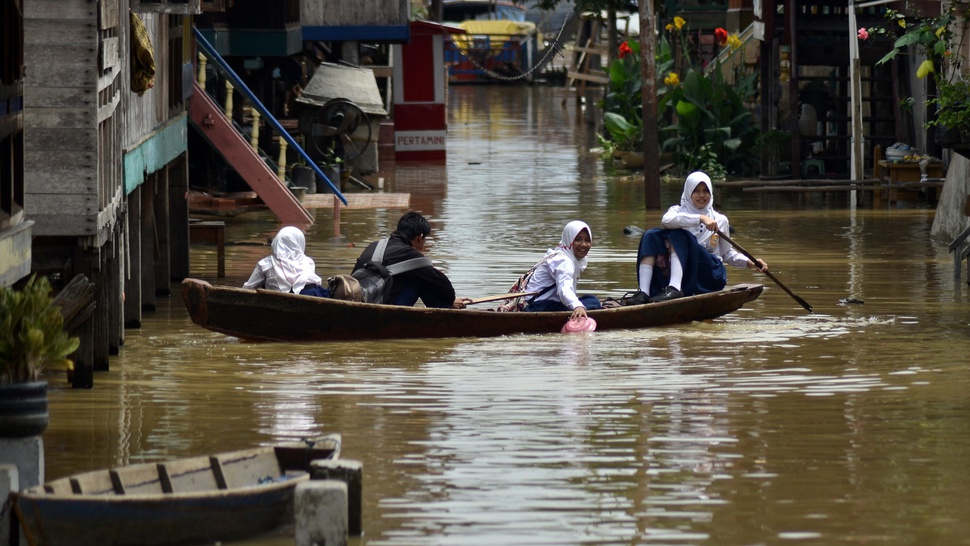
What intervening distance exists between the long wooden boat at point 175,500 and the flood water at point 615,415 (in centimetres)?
43

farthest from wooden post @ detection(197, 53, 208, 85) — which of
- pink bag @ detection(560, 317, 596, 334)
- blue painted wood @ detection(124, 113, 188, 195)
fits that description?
pink bag @ detection(560, 317, 596, 334)

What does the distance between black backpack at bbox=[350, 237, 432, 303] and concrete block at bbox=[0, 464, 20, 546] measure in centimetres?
571

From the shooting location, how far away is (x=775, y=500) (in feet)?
27.3

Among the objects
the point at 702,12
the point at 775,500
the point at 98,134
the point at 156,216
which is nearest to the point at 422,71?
the point at 702,12

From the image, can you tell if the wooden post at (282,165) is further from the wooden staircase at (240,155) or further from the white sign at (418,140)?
the white sign at (418,140)

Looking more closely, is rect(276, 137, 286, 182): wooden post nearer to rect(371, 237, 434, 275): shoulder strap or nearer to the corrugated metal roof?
the corrugated metal roof

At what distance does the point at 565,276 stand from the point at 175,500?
21.0 ft

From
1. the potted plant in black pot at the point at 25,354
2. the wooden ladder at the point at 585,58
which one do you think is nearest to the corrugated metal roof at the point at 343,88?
the potted plant in black pot at the point at 25,354

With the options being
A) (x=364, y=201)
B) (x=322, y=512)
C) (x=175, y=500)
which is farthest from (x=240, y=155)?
(x=322, y=512)

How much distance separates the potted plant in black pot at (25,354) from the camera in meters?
7.73

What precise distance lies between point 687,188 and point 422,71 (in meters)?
18.4

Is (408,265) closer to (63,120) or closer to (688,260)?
(688,260)

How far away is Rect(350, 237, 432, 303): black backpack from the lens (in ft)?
43.2

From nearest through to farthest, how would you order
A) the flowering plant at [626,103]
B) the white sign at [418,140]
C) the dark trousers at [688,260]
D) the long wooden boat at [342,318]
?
the long wooden boat at [342,318], the dark trousers at [688,260], the flowering plant at [626,103], the white sign at [418,140]
